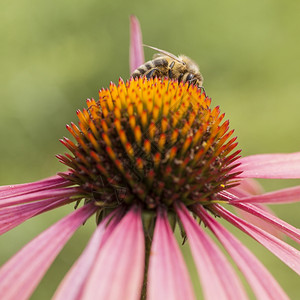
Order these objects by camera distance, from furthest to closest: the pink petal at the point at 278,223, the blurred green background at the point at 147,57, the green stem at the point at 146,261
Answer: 1. the blurred green background at the point at 147,57
2. the pink petal at the point at 278,223
3. the green stem at the point at 146,261

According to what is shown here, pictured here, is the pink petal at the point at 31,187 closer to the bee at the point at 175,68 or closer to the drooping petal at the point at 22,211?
the drooping petal at the point at 22,211

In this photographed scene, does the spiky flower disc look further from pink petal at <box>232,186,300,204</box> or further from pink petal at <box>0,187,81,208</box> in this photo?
pink petal at <box>232,186,300,204</box>

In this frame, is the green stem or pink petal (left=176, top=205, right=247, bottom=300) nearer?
pink petal (left=176, top=205, right=247, bottom=300)

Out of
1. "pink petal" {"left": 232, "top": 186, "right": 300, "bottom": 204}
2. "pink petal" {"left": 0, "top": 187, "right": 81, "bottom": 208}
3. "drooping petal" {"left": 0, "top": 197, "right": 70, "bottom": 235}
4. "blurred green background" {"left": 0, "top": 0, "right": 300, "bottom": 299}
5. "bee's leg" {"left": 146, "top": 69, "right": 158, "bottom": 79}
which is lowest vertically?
"pink petal" {"left": 232, "top": 186, "right": 300, "bottom": 204}

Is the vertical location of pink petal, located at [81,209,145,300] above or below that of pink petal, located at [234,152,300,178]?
below

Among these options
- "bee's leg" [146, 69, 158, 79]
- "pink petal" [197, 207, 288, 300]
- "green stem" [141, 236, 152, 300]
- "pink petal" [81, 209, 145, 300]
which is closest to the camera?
"pink petal" [81, 209, 145, 300]

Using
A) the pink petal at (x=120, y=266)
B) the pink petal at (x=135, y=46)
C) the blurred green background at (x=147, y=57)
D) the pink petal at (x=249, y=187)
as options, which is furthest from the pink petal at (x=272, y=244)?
the blurred green background at (x=147, y=57)

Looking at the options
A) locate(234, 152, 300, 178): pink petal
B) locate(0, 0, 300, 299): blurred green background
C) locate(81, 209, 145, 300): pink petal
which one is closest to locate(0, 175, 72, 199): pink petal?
locate(81, 209, 145, 300): pink petal
